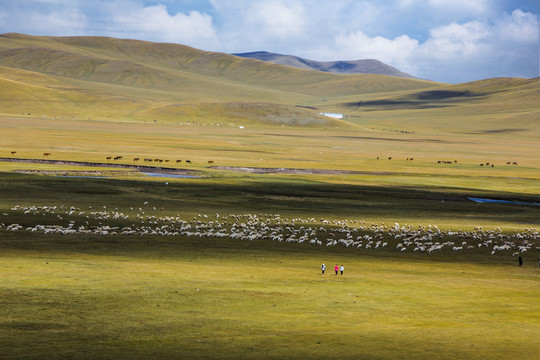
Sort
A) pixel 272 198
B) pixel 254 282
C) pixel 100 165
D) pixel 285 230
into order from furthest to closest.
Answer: pixel 100 165 < pixel 272 198 < pixel 285 230 < pixel 254 282

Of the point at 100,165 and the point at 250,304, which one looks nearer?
the point at 250,304

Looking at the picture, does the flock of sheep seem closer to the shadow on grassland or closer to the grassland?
the grassland

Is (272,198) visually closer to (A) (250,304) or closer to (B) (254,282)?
(B) (254,282)

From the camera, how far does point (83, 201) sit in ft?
187

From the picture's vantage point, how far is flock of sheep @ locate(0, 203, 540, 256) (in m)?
43.4

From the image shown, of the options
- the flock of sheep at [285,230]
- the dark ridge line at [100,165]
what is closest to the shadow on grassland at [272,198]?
the flock of sheep at [285,230]

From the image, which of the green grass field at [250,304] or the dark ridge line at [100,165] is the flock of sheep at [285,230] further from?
the dark ridge line at [100,165]

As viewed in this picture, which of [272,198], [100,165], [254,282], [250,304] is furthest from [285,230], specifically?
[100,165]

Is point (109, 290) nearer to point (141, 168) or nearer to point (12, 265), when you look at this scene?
point (12, 265)

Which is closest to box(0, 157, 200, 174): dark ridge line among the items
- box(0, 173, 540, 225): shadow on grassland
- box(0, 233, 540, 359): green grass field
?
box(0, 173, 540, 225): shadow on grassland

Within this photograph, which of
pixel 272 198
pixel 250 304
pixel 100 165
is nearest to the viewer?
pixel 250 304

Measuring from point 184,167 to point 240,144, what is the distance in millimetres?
52745

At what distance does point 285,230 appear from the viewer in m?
47.4

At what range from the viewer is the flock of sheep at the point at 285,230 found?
4344 centimetres
